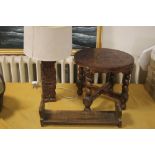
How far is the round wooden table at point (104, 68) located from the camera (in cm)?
127

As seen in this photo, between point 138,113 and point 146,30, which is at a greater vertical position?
point 146,30

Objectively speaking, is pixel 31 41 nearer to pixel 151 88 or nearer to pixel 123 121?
pixel 123 121

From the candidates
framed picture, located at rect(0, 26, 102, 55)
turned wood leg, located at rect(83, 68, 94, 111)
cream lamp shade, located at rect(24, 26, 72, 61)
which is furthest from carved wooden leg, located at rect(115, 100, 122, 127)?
Answer: framed picture, located at rect(0, 26, 102, 55)

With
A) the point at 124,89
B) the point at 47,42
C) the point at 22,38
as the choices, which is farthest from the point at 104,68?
the point at 22,38

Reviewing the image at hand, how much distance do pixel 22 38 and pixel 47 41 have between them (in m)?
0.55

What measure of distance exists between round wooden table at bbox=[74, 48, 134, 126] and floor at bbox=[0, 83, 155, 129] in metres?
0.08

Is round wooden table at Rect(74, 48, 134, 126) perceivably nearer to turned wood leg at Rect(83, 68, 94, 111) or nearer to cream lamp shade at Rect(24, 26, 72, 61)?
turned wood leg at Rect(83, 68, 94, 111)

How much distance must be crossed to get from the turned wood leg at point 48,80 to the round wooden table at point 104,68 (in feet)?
0.54

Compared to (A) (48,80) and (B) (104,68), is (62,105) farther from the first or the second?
(B) (104,68)

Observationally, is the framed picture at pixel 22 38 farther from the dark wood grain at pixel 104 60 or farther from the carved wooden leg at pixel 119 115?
the carved wooden leg at pixel 119 115

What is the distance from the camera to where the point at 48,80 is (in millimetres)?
1432
